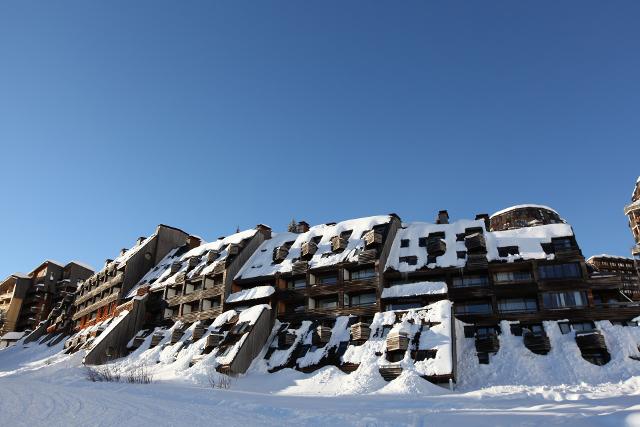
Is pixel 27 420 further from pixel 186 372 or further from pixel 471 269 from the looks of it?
pixel 471 269

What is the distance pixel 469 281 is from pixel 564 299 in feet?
25.8

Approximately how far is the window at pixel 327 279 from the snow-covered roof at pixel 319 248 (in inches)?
55.5

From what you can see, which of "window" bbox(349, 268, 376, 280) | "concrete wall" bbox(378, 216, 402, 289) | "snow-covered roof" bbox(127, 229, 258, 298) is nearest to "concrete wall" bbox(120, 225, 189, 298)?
"snow-covered roof" bbox(127, 229, 258, 298)

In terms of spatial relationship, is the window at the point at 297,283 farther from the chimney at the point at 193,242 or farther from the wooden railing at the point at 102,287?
the wooden railing at the point at 102,287

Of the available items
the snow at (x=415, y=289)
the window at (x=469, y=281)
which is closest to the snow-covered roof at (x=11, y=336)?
the snow at (x=415, y=289)

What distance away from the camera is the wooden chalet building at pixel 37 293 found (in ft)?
336

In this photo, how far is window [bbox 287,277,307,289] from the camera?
158 feet

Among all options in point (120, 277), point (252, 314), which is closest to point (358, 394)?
point (252, 314)

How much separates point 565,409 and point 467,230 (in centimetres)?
3300

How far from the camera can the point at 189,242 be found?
7131 centimetres

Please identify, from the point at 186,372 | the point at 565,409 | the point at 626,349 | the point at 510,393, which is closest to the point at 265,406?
the point at 565,409

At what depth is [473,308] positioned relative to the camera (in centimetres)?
4188

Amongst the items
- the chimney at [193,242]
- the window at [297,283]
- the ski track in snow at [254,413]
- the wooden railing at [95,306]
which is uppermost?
the chimney at [193,242]

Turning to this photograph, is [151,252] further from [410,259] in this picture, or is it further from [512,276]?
[512,276]
